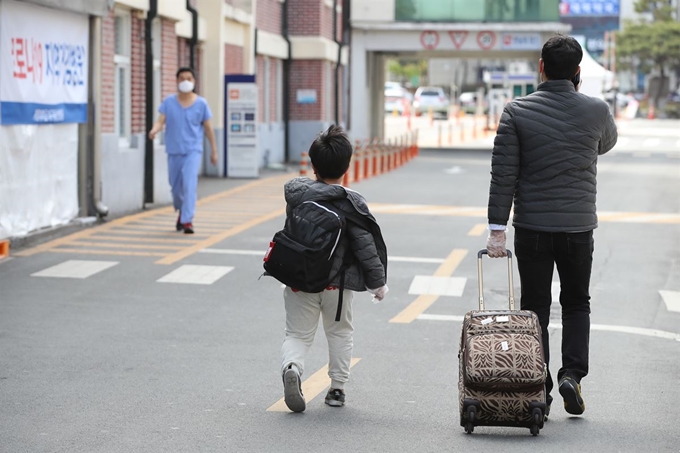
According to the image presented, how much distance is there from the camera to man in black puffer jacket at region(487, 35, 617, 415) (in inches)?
245

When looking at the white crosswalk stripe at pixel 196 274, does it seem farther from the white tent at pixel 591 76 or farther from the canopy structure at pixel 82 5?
the white tent at pixel 591 76

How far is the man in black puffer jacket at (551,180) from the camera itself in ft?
20.4

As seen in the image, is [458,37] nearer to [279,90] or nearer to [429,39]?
[429,39]

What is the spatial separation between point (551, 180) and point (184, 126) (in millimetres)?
8916

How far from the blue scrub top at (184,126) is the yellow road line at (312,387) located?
7156 millimetres

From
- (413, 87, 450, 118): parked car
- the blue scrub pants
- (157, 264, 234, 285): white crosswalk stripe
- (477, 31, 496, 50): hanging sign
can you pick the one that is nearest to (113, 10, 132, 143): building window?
the blue scrub pants

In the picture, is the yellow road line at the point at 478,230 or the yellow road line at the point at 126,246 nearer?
the yellow road line at the point at 126,246

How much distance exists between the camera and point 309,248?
20.9 feet

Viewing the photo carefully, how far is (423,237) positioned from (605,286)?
3905 millimetres

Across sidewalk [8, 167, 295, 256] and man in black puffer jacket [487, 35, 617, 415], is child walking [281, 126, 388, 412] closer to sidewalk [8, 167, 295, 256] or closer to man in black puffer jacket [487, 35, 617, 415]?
man in black puffer jacket [487, 35, 617, 415]

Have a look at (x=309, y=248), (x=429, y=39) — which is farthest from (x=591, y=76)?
(x=309, y=248)

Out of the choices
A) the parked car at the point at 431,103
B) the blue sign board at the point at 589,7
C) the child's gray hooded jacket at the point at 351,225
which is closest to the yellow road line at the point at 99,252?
the child's gray hooded jacket at the point at 351,225

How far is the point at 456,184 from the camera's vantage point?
24.5 metres

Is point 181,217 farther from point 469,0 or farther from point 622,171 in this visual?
point 469,0
